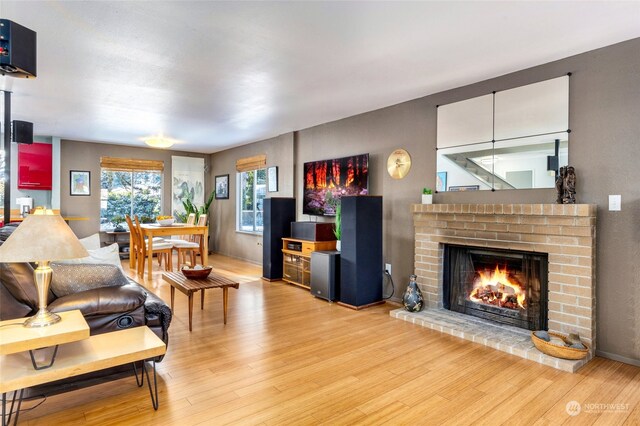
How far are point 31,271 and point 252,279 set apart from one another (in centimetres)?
384

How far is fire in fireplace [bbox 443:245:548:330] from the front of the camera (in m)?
3.24

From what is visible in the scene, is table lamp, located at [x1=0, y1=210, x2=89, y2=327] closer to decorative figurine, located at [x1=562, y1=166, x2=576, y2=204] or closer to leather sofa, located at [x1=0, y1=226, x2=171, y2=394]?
leather sofa, located at [x1=0, y1=226, x2=171, y2=394]

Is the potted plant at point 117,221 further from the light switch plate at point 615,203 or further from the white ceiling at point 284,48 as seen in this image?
the light switch plate at point 615,203

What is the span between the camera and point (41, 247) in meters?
1.78

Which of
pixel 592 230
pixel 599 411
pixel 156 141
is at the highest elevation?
pixel 156 141

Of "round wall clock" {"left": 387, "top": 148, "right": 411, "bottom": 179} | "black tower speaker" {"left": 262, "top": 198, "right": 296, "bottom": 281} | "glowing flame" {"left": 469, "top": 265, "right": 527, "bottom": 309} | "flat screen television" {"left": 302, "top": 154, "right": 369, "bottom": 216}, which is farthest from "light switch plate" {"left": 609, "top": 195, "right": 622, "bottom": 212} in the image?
"black tower speaker" {"left": 262, "top": 198, "right": 296, "bottom": 281}

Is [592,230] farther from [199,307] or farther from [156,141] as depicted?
[156,141]

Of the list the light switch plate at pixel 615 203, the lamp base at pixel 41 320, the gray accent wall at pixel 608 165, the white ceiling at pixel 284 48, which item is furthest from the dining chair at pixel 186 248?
the light switch plate at pixel 615 203

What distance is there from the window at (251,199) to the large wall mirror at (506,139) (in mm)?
3989

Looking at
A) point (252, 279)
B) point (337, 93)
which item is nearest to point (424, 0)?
point (337, 93)

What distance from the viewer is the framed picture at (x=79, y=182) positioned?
718 cm

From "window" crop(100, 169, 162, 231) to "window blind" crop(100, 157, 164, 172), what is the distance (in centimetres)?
11

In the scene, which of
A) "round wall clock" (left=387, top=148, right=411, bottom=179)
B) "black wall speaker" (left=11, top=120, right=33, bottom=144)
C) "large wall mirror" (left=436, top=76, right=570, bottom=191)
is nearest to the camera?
"large wall mirror" (left=436, top=76, right=570, bottom=191)

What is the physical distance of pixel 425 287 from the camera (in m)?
4.02
